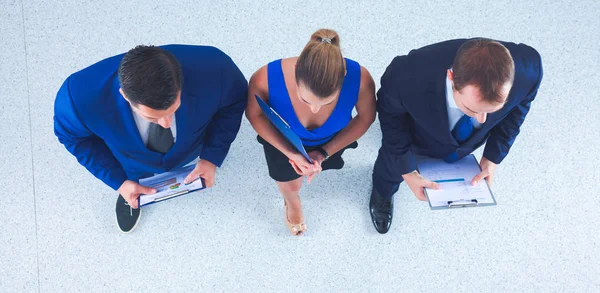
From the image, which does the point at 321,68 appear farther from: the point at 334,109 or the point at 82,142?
the point at 82,142

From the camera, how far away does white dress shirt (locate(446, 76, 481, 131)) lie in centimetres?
138

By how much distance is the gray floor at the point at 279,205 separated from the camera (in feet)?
6.91

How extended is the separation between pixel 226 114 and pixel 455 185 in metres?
0.91

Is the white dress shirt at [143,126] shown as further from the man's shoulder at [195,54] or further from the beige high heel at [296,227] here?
the beige high heel at [296,227]

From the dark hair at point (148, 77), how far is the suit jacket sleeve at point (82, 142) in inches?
11.2

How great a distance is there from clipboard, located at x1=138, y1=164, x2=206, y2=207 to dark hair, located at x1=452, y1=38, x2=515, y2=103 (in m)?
1.08

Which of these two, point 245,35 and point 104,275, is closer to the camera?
point 104,275

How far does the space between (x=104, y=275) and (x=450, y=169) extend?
162 centimetres

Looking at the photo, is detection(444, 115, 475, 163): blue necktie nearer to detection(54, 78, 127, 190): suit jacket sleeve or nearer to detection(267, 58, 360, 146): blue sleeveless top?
detection(267, 58, 360, 146): blue sleeveless top

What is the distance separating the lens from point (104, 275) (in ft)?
6.88

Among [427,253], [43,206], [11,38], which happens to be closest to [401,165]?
[427,253]

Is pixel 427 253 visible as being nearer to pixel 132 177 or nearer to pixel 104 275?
pixel 132 177

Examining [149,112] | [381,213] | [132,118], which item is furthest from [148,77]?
[381,213]

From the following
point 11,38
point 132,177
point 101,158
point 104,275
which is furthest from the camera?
point 11,38
